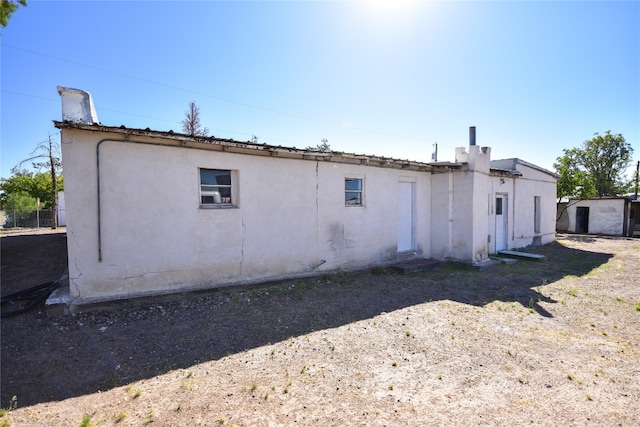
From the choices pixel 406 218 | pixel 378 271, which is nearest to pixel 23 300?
pixel 378 271

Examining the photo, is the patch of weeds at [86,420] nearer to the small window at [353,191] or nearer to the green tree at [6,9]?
the small window at [353,191]

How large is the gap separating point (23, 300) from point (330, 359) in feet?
18.5

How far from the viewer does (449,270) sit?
9.23m

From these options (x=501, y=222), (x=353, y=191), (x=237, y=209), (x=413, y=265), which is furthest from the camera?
(x=501, y=222)

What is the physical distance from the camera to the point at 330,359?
393 cm

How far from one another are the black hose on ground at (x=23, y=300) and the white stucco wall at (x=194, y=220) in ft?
2.84

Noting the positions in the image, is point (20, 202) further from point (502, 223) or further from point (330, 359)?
point (502, 223)

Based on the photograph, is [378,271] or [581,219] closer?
[378,271]

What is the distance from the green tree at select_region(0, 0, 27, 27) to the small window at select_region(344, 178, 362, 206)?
8.02m

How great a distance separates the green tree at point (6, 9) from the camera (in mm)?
6318

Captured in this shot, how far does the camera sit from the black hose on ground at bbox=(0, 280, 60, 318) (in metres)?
5.33

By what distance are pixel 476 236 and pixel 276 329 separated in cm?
752

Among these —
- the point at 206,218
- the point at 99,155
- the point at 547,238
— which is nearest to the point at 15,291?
the point at 99,155

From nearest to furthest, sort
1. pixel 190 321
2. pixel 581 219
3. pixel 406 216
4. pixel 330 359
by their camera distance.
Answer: pixel 330 359
pixel 190 321
pixel 406 216
pixel 581 219
